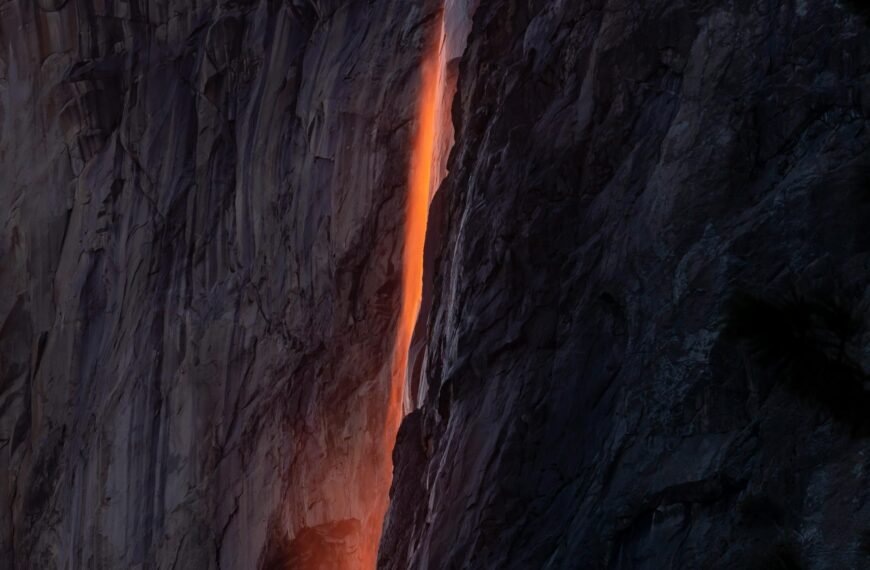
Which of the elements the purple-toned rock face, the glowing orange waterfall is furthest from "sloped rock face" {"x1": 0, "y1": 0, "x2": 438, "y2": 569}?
the glowing orange waterfall

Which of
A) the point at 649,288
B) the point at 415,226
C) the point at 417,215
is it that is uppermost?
the point at 417,215

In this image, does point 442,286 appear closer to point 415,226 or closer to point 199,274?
point 415,226

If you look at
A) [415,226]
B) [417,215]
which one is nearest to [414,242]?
[415,226]

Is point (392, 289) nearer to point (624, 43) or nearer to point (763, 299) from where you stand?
point (624, 43)

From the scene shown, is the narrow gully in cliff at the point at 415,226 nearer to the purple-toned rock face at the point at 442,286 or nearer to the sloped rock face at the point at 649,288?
the purple-toned rock face at the point at 442,286

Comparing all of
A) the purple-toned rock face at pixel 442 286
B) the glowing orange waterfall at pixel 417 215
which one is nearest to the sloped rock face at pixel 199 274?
the purple-toned rock face at pixel 442 286

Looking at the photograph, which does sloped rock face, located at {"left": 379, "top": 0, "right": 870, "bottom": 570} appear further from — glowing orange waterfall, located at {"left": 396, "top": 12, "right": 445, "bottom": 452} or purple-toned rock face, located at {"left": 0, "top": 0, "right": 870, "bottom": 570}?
glowing orange waterfall, located at {"left": 396, "top": 12, "right": 445, "bottom": 452}

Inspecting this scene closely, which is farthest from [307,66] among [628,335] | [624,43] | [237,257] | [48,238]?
[628,335]
